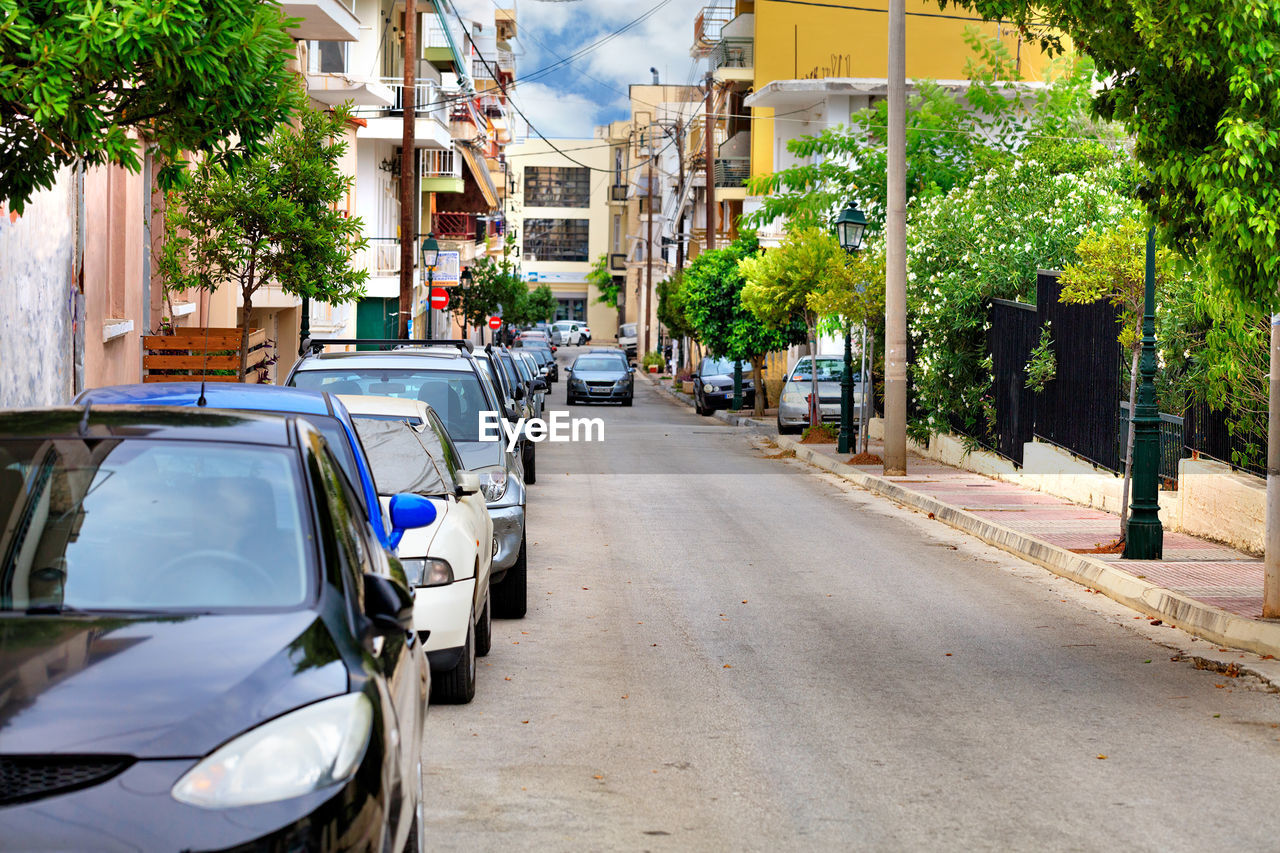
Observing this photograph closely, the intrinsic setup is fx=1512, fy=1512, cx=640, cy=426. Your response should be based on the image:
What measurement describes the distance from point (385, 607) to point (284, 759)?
917 millimetres

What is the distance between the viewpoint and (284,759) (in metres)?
3.55

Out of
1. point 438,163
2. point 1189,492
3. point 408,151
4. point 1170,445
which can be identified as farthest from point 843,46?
point 1189,492

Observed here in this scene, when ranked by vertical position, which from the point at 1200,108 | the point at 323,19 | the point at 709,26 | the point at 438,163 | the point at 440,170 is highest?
the point at 709,26

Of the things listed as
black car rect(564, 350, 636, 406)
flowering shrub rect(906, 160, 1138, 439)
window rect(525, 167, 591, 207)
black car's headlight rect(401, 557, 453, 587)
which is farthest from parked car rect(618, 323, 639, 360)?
black car's headlight rect(401, 557, 453, 587)

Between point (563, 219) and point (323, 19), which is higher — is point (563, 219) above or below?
above

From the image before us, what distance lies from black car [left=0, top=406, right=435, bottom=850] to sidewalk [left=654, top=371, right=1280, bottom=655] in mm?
7312

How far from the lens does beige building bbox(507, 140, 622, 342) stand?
146m

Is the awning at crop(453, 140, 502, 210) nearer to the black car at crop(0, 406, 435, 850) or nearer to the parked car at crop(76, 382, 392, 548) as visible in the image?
the parked car at crop(76, 382, 392, 548)

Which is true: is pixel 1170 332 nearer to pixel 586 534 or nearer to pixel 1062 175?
pixel 586 534

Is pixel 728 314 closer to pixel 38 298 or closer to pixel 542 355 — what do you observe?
pixel 542 355

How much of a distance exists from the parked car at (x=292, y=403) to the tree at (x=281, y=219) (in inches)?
460

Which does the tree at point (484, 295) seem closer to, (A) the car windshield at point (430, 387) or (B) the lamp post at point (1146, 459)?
(B) the lamp post at point (1146, 459)

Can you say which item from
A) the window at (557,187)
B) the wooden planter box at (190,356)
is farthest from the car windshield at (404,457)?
the window at (557,187)

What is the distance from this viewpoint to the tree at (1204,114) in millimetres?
8531
